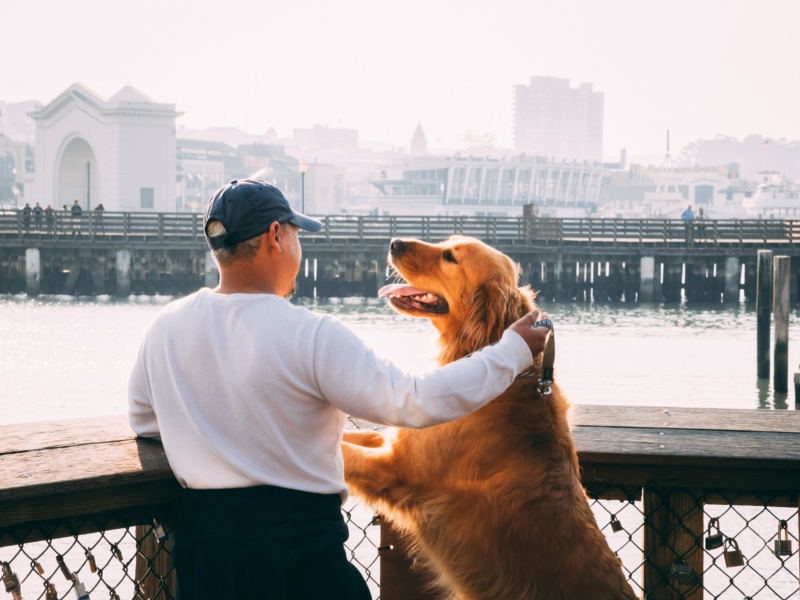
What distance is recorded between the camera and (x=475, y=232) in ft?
126

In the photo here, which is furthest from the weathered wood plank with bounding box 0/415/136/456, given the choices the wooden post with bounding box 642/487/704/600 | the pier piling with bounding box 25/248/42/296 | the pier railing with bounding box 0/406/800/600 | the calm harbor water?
the pier piling with bounding box 25/248/42/296

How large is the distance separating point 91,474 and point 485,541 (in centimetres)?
89

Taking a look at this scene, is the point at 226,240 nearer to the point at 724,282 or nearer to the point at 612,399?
the point at 612,399

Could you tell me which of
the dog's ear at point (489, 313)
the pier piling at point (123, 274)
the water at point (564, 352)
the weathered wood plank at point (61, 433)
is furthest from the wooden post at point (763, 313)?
the pier piling at point (123, 274)

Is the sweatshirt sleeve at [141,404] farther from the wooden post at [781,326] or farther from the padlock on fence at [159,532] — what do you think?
the wooden post at [781,326]

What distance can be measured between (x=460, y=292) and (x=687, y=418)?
711 mm

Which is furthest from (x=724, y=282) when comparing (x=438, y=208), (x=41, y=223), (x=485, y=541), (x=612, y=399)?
(x=438, y=208)

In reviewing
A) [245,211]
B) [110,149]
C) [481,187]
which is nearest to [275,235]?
[245,211]

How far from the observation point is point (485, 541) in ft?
7.84

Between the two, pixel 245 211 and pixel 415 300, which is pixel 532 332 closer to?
pixel 245 211

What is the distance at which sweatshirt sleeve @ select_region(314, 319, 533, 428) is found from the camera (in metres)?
1.93

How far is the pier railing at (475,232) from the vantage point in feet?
123

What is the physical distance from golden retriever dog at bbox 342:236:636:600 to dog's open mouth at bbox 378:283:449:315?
10cm

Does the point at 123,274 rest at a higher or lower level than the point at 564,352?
higher
